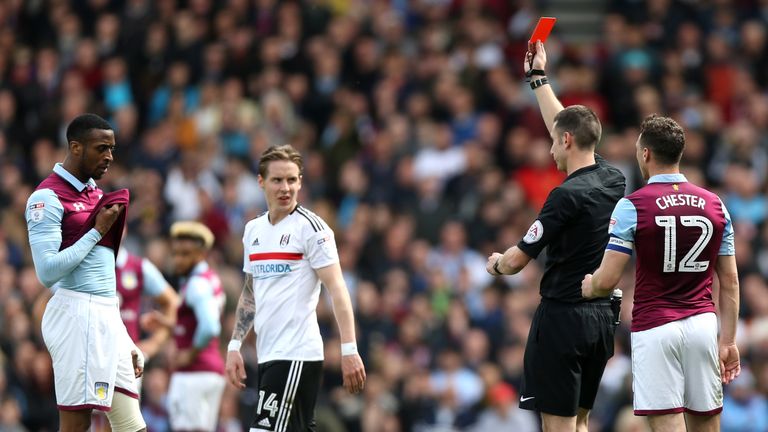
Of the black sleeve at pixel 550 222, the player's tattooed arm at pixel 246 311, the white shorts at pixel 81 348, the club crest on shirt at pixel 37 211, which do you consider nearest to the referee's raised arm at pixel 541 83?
the black sleeve at pixel 550 222

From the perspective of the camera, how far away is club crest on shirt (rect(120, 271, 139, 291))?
11359 millimetres

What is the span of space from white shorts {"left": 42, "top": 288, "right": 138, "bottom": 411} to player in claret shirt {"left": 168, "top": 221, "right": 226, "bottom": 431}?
10.3 ft

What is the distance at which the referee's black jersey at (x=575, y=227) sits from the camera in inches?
334

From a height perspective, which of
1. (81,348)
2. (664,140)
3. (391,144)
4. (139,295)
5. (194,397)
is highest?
(391,144)

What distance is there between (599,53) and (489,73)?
189 centimetres

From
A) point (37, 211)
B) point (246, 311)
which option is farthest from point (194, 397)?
point (37, 211)

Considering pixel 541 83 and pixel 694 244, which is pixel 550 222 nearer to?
pixel 694 244

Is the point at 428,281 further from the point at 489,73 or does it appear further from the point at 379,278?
the point at 489,73

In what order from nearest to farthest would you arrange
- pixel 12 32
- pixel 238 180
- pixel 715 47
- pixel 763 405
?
pixel 763 405
pixel 238 180
pixel 715 47
pixel 12 32

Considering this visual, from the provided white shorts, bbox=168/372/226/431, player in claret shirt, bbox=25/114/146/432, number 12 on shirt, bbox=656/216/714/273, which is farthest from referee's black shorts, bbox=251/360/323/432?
white shorts, bbox=168/372/226/431

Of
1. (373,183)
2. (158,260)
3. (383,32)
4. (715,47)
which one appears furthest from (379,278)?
(715,47)

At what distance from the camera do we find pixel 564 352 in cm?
860

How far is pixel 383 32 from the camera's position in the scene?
813 inches

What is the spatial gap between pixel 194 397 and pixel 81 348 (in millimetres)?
3699
